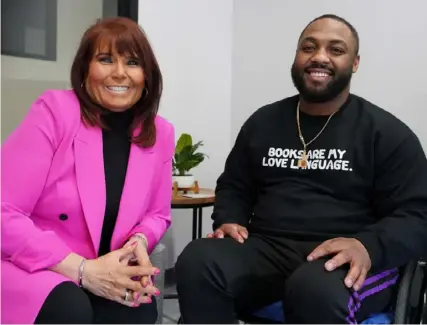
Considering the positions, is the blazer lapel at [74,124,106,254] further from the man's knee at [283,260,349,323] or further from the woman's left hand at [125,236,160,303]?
the man's knee at [283,260,349,323]

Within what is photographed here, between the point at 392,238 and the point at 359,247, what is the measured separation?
0.11 meters

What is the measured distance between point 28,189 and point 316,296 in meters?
0.77

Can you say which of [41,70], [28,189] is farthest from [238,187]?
[41,70]

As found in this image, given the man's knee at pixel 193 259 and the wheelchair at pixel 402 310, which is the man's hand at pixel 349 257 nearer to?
the wheelchair at pixel 402 310

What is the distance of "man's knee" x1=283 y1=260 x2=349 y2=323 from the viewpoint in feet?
4.19

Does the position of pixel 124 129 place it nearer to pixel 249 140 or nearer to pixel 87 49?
pixel 87 49

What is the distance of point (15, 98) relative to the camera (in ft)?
8.26

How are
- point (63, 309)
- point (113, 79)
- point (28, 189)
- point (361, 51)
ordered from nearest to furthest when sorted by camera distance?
point (63, 309) → point (28, 189) → point (113, 79) → point (361, 51)

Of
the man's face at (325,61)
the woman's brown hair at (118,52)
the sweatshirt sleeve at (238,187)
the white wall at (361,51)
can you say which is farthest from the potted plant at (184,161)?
the woman's brown hair at (118,52)

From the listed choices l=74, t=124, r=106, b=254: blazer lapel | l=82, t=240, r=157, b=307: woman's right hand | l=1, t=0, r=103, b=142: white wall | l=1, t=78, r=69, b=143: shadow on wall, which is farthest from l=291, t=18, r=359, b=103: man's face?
l=1, t=78, r=69, b=143: shadow on wall

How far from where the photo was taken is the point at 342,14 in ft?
8.78

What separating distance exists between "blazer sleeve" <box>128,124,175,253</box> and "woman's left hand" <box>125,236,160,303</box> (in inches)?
2.9

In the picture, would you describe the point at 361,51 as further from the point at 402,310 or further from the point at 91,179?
the point at 91,179

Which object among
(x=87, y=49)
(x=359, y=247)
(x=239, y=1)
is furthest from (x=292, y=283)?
(x=239, y=1)
